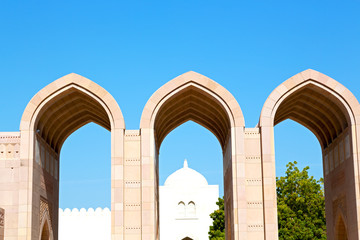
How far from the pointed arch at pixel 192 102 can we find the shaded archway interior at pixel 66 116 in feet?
7.92

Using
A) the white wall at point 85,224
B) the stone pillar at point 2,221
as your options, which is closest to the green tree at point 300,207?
the white wall at point 85,224

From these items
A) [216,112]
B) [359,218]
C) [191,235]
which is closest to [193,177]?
[191,235]

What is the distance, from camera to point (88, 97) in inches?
977

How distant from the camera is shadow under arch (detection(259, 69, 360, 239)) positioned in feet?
76.5

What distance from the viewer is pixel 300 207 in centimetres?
4703

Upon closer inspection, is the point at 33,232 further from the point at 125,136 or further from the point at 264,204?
the point at 264,204

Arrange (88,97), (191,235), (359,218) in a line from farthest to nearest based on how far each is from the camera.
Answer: (191,235) → (88,97) → (359,218)

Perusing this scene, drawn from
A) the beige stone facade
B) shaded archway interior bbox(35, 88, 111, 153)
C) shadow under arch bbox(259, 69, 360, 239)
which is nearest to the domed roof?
shaded archway interior bbox(35, 88, 111, 153)

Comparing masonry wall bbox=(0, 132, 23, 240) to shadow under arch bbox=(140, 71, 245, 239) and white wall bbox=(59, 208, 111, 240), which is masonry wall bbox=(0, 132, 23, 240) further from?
white wall bbox=(59, 208, 111, 240)

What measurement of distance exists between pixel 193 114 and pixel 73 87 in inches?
270

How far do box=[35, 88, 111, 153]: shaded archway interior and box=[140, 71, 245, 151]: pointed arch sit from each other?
2.41m

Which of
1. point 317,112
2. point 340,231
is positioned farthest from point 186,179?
point 340,231

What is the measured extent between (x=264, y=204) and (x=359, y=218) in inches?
141

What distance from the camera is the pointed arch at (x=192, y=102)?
78.7ft
